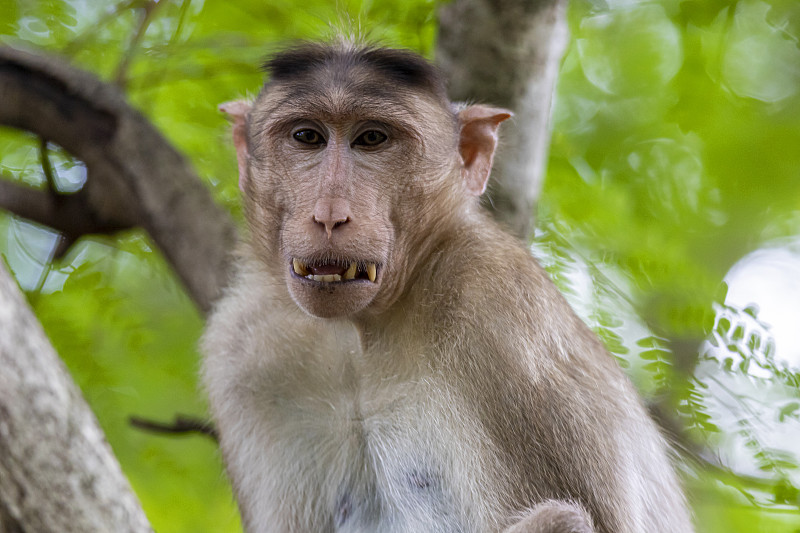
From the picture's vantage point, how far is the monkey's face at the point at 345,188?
3576mm

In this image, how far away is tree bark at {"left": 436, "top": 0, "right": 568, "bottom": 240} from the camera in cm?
506

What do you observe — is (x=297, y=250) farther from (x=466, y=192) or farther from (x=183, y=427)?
(x=183, y=427)

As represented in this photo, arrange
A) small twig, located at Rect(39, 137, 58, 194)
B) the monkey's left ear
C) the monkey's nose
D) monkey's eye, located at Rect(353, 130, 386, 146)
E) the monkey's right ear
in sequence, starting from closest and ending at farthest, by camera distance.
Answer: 1. the monkey's nose
2. monkey's eye, located at Rect(353, 130, 386, 146)
3. the monkey's left ear
4. the monkey's right ear
5. small twig, located at Rect(39, 137, 58, 194)

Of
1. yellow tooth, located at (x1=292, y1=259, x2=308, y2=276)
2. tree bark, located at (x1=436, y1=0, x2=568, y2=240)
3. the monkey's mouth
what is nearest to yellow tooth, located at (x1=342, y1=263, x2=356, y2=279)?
the monkey's mouth

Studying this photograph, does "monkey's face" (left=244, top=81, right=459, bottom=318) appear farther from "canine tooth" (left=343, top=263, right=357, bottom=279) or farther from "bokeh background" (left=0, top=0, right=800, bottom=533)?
"bokeh background" (left=0, top=0, right=800, bottom=533)

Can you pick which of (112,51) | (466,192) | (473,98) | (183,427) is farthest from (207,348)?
(112,51)

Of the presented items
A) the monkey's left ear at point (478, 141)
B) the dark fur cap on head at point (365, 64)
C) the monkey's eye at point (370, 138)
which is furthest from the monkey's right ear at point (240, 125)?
the monkey's left ear at point (478, 141)

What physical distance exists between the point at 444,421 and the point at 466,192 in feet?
3.64

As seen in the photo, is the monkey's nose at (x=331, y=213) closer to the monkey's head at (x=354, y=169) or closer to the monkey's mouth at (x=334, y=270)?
the monkey's head at (x=354, y=169)

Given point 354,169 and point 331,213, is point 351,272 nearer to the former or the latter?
point 331,213

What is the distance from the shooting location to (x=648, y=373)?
4.49 metres

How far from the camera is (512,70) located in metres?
5.15

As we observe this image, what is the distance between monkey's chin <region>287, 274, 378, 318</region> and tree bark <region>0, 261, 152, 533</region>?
97 centimetres

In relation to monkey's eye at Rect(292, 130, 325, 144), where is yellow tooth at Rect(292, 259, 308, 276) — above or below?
below
